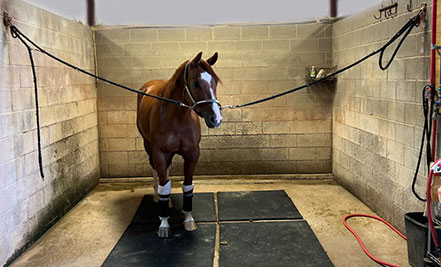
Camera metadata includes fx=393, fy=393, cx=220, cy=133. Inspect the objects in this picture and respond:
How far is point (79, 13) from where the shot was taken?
4680 millimetres

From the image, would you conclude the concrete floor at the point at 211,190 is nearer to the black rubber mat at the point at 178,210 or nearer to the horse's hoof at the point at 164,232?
the black rubber mat at the point at 178,210

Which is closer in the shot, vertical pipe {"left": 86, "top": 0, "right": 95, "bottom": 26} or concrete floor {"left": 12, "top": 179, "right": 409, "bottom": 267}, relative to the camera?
concrete floor {"left": 12, "top": 179, "right": 409, "bottom": 267}

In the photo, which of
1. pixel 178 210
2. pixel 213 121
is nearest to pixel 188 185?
pixel 178 210

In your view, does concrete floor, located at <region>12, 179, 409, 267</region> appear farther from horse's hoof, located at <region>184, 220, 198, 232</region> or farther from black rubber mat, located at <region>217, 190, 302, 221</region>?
horse's hoof, located at <region>184, 220, 198, 232</region>

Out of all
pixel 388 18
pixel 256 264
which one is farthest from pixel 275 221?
pixel 388 18

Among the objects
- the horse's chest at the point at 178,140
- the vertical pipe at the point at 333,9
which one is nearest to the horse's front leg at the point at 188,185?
the horse's chest at the point at 178,140

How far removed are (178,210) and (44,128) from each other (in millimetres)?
1457

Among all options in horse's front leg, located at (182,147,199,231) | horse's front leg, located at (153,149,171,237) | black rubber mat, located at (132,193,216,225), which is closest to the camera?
horse's front leg, located at (153,149,171,237)

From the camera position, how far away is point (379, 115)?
3652mm

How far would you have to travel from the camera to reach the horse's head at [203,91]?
2.79 metres

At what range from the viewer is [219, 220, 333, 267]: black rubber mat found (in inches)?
109

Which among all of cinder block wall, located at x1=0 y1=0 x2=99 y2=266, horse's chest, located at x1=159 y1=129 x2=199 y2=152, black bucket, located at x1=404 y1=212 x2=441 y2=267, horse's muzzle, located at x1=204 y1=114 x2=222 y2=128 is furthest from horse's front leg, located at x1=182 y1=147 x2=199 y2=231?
black bucket, located at x1=404 y1=212 x2=441 y2=267

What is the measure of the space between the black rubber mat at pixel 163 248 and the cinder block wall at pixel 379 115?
5.24 feet

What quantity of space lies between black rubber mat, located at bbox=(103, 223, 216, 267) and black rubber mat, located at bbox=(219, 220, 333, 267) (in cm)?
13
